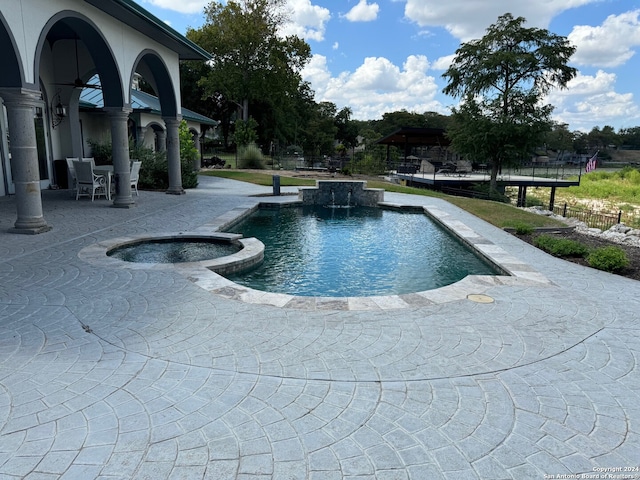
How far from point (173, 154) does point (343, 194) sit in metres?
5.83

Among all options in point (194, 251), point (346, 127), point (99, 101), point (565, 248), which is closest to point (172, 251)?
point (194, 251)

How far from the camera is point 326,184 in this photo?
15094 millimetres

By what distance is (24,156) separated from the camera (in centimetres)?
774

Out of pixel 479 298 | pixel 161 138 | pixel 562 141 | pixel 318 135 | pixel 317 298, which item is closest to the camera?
pixel 317 298

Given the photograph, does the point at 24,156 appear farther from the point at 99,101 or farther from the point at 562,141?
the point at 562,141

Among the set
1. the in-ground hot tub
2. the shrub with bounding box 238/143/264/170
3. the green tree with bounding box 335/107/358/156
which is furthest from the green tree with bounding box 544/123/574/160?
the in-ground hot tub

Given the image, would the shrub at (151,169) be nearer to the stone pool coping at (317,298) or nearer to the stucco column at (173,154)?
the stucco column at (173,154)

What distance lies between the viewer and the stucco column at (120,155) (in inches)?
433

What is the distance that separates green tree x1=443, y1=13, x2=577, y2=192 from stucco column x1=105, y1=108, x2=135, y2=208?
17.5 m

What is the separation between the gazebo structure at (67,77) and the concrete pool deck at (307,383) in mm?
3546

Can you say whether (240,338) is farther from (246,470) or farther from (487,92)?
(487,92)

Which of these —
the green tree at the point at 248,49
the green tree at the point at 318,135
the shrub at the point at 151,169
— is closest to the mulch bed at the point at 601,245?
the shrub at the point at 151,169

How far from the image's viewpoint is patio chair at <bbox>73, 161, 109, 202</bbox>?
11.8m

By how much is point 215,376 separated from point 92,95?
57.2 ft
